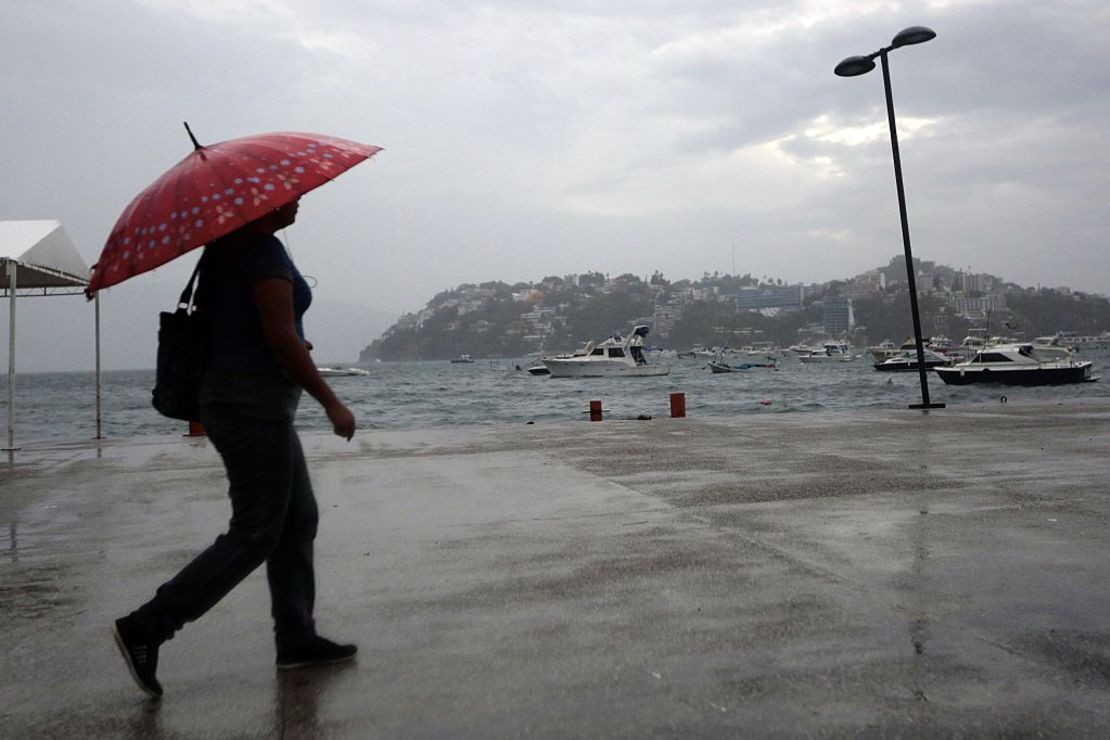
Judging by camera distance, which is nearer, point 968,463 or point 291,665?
point 291,665

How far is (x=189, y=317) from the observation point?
10.1 ft

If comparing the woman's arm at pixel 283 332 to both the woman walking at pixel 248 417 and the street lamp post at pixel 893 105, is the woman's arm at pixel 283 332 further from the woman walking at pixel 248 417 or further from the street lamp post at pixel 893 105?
the street lamp post at pixel 893 105

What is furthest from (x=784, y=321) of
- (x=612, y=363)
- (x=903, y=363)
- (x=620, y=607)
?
(x=620, y=607)

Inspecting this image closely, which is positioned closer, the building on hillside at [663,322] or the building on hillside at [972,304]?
the building on hillside at [972,304]

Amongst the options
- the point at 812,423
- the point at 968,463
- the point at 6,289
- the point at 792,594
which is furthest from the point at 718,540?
the point at 6,289

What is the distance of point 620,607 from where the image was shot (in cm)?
371

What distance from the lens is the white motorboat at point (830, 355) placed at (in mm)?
139250

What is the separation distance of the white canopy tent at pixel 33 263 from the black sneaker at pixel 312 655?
8322 millimetres

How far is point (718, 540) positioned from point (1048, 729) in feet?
8.16

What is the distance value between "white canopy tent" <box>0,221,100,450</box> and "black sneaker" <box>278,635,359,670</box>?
27.3 ft

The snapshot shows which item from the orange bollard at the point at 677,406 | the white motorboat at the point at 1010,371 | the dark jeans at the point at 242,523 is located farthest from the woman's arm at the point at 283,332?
the white motorboat at the point at 1010,371

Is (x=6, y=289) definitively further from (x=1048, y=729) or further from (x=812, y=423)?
(x=1048, y=729)

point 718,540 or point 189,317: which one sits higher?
point 189,317

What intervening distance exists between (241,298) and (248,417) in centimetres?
37
